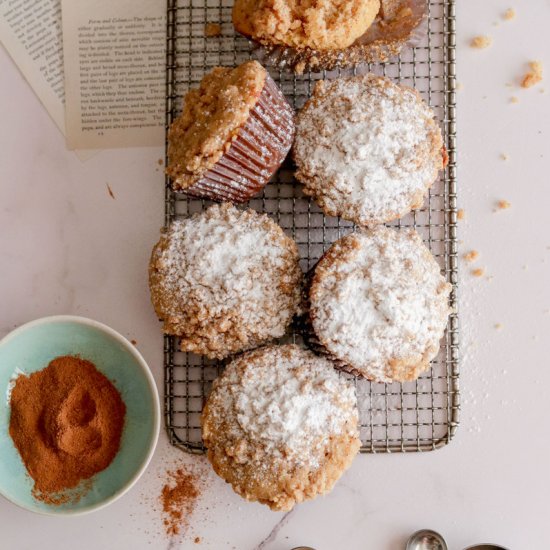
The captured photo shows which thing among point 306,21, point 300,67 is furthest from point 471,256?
point 306,21

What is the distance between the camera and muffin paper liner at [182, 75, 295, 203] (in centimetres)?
184

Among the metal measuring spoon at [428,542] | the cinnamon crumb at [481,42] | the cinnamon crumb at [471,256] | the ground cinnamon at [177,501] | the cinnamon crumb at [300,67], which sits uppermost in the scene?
the cinnamon crumb at [481,42]

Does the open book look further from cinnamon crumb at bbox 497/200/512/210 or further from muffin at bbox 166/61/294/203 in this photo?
cinnamon crumb at bbox 497/200/512/210

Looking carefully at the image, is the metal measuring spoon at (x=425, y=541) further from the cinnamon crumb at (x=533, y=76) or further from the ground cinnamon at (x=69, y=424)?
the cinnamon crumb at (x=533, y=76)

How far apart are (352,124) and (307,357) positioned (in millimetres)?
646

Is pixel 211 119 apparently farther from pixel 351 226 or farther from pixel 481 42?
pixel 481 42

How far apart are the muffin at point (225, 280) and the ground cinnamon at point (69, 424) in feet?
1.01

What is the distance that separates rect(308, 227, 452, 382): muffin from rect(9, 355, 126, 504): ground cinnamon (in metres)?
0.66

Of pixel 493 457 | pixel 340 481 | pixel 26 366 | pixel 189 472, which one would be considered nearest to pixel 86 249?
pixel 26 366

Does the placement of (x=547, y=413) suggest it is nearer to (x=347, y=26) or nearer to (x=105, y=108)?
(x=347, y=26)

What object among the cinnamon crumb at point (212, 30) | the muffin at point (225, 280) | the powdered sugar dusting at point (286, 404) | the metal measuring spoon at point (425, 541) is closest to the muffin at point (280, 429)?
the powdered sugar dusting at point (286, 404)

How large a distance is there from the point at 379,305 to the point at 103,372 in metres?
0.84

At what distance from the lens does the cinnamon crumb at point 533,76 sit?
7.40ft

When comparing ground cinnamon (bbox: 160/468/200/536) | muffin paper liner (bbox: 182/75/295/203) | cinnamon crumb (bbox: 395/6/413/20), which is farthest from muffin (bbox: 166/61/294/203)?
ground cinnamon (bbox: 160/468/200/536)
